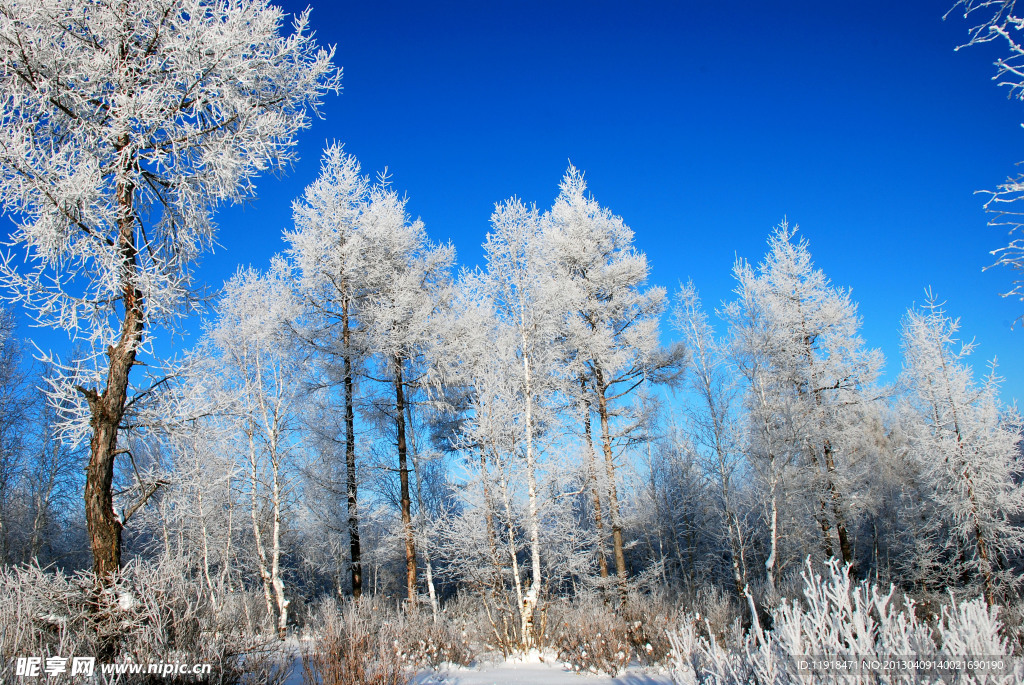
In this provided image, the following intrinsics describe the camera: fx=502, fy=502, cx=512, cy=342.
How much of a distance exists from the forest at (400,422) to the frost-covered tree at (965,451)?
3.4 inches

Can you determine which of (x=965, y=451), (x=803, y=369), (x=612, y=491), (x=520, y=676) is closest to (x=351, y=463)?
(x=612, y=491)

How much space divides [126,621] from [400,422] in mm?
7959

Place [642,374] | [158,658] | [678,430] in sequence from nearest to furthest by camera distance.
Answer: [158,658] → [642,374] → [678,430]

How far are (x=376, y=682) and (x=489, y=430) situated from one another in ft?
17.2

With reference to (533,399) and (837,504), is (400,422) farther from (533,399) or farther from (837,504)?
(837,504)

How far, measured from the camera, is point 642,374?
1264 centimetres

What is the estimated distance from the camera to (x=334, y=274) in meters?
11.9

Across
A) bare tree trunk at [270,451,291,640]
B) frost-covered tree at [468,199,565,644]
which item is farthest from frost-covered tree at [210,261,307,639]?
frost-covered tree at [468,199,565,644]

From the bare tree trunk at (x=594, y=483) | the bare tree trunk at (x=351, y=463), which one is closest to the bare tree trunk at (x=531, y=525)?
the bare tree trunk at (x=594, y=483)

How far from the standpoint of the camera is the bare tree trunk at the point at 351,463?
10.6 meters

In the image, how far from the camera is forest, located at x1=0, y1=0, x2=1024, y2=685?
13.5ft

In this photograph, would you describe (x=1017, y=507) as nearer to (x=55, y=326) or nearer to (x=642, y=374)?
(x=642, y=374)

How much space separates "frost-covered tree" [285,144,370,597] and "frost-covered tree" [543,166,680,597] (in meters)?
4.89

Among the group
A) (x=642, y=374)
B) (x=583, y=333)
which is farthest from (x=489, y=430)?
(x=642, y=374)
